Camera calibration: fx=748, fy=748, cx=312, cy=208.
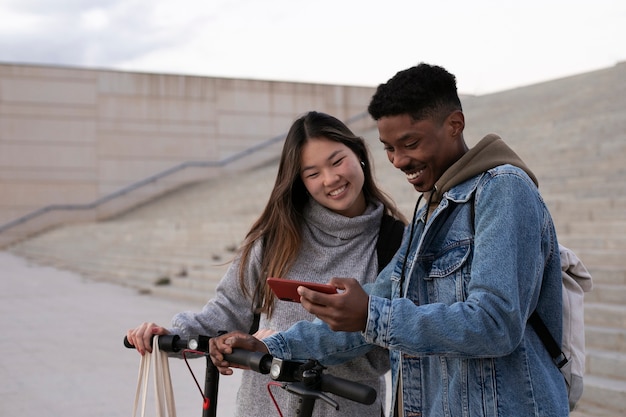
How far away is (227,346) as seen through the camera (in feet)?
6.36

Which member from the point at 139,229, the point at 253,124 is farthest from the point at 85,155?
the point at 139,229

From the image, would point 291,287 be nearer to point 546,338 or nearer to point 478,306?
point 478,306

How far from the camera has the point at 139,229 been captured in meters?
18.6

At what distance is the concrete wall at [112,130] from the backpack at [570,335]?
2510cm

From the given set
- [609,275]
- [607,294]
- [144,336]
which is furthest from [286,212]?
[609,275]

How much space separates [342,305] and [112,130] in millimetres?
26095

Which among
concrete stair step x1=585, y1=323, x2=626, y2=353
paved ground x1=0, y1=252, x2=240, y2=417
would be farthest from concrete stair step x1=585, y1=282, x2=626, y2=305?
paved ground x1=0, y1=252, x2=240, y2=417

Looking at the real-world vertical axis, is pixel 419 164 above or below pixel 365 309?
above

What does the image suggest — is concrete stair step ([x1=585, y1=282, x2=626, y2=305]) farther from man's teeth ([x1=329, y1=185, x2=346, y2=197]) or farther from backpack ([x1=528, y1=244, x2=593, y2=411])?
backpack ([x1=528, y1=244, x2=593, y2=411])

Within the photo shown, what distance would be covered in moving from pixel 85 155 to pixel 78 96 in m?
2.05

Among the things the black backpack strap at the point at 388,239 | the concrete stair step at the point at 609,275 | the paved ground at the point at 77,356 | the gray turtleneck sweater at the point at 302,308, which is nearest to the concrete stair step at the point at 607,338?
the concrete stair step at the point at 609,275

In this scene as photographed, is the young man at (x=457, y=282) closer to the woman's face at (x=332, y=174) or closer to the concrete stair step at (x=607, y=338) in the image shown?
the woman's face at (x=332, y=174)

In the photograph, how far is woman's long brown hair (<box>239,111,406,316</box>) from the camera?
2.44 metres

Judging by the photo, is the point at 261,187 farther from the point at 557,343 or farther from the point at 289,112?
the point at 557,343
